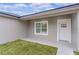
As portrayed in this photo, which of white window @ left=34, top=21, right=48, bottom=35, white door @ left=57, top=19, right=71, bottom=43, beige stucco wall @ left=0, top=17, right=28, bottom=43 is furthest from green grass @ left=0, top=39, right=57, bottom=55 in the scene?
white window @ left=34, top=21, right=48, bottom=35

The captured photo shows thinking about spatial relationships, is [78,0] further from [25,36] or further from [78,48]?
[25,36]

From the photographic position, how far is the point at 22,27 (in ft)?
43.5

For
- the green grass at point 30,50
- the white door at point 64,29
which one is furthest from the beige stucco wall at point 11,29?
the white door at point 64,29

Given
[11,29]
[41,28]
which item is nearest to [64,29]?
[41,28]

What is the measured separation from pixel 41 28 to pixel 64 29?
9.75 feet

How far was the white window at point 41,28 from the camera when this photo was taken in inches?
482

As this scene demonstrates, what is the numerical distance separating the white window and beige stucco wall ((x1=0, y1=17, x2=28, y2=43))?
1.48 meters

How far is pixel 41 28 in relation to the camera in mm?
12688

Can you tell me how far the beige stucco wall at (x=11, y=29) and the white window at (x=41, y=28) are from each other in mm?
1484

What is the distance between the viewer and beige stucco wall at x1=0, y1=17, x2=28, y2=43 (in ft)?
33.7

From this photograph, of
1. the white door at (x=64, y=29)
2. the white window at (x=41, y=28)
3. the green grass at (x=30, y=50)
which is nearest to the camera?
the green grass at (x=30, y=50)

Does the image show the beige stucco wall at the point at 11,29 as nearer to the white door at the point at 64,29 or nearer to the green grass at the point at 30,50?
the green grass at the point at 30,50

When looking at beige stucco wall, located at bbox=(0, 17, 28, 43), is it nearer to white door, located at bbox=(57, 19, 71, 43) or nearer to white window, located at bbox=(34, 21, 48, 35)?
white window, located at bbox=(34, 21, 48, 35)

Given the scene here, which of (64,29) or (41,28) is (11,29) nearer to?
(41,28)
